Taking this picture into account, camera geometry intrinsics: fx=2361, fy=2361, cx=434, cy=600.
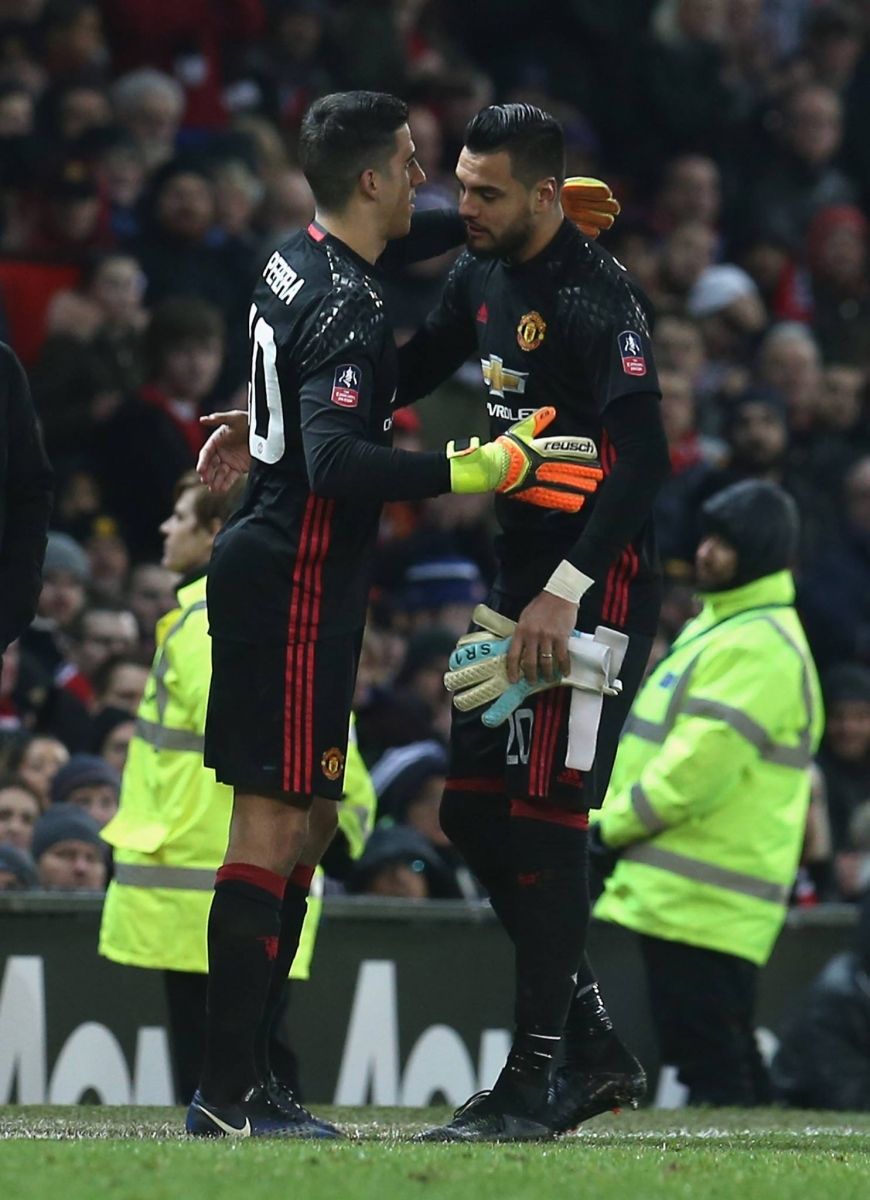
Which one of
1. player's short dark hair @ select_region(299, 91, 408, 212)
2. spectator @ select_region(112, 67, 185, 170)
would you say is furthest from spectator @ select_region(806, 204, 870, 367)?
player's short dark hair @ select_region(299, 91, 408, 212)

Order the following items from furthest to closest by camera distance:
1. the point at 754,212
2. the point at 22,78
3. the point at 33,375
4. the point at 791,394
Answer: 1. the point at 754,212
2. the point at 791,394
3. the point at 22,78
4. the point at 33,375

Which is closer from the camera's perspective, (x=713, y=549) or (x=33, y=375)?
(x=713, y=549)

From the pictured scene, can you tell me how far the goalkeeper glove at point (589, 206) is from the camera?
18.3 feet

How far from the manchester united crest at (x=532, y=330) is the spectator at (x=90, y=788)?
3.12m

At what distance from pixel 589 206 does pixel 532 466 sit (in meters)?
0.94

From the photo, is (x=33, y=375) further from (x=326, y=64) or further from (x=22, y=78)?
(x=326, y=64)

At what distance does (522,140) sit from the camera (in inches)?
203

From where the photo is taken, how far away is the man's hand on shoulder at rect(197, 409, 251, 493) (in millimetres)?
5457

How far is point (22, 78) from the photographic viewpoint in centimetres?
1120

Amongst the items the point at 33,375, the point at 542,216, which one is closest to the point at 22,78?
the point at 33,375

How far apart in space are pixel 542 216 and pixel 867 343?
8270 mm

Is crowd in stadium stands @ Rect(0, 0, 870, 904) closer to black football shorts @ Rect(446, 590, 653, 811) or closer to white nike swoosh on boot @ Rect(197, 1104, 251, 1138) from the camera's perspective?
black football shorts @ Rect(446, 590, 653, 811)

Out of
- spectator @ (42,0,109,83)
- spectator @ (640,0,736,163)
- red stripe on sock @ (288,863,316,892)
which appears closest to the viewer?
red stripe on sock @ (288,863,316,892)

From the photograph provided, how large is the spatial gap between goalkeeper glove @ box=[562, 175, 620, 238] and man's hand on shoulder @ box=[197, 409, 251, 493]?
3.03 ft
